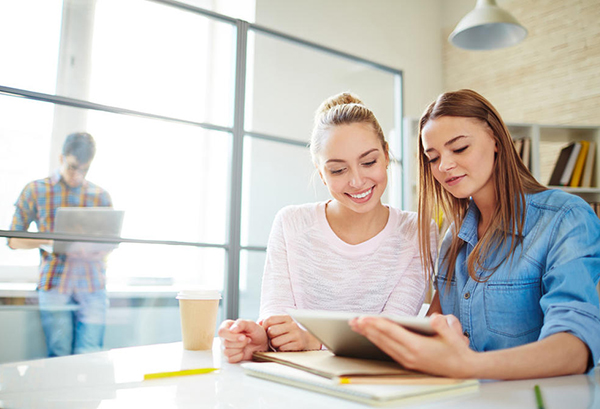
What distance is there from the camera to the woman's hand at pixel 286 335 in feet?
3.09

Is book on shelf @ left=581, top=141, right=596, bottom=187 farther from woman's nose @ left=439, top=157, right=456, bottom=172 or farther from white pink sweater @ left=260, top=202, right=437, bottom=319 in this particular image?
woman's nose @ left=439, top=157, right=456, bottom=172

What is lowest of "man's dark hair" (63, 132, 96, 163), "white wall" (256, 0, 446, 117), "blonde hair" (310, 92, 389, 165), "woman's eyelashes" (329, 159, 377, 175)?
"woman's eyelashes" (329, 159, 377, 175)

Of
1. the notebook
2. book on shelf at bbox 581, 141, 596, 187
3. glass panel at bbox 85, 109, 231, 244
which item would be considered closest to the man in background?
glass panel at bbox 85, 109, 231, 244

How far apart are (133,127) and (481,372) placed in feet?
9.08

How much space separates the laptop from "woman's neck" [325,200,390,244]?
1.72 metres

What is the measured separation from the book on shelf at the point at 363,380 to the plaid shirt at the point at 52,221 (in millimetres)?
2218

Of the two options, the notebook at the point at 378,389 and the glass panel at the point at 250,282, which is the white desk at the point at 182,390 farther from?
the glass panel at the point at 250,282

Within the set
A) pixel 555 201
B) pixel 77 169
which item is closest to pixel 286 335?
pixel 555 201

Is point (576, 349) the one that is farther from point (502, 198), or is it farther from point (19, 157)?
point (19, 157)

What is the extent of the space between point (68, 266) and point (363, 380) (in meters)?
2.45

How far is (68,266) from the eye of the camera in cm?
264

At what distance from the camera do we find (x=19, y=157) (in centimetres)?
261

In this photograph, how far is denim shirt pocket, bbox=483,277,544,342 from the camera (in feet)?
3.29

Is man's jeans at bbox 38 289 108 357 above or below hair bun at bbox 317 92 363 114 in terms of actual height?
below
